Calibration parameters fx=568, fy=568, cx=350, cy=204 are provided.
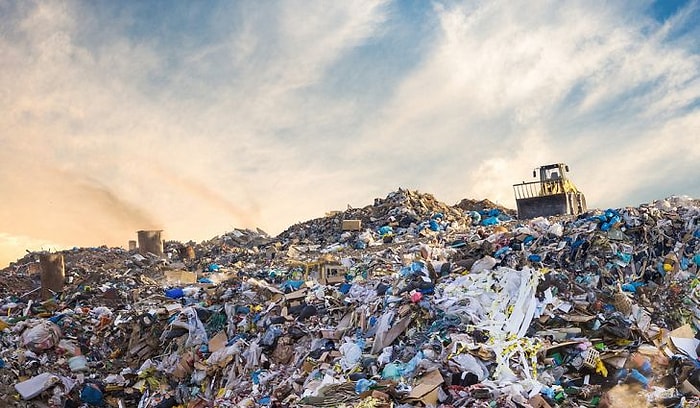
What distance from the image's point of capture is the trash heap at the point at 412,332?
597 centimetres

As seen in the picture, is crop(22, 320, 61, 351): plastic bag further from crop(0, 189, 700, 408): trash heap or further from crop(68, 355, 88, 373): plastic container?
crop(68, 355, 88, 373): plastic container

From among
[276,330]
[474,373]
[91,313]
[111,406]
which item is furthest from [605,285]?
[91,313]

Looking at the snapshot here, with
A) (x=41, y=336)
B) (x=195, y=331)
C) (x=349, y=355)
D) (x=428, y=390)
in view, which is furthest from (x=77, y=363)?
(x=428, y=390)

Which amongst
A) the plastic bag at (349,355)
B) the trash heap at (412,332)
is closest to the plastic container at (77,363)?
the trash heap at (412,332)

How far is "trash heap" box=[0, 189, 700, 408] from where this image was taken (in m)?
5.97

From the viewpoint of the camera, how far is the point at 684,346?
6602 mm

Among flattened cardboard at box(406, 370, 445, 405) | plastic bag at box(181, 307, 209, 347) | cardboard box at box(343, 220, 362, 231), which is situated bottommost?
flattened cardboard at box(406, 370, 445, 405)

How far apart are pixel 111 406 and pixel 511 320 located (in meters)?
5.88

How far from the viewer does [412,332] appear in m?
6.98

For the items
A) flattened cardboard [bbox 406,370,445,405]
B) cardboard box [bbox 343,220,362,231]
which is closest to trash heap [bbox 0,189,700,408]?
flattened cardboard [bbox 406,370,445,405]

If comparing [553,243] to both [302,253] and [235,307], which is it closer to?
[235,307]

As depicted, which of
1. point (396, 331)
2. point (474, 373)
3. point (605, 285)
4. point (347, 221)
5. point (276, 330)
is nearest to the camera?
point (474, 373)

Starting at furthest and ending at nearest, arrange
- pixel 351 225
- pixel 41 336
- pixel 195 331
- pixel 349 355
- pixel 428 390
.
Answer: pixel 351 225
pixel 41 336
pixel 195 331
pixel 349 355
pixel 428 390

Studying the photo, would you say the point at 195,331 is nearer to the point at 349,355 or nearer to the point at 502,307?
the point at 349,355
